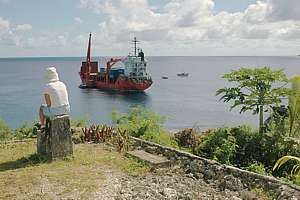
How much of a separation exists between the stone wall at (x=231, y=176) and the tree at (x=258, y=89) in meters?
2.88

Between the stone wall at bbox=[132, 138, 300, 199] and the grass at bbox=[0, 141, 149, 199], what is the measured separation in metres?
0.71

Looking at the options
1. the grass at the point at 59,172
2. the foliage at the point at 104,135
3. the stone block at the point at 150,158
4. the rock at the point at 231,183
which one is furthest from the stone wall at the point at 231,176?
the foliage at the point at 104,135

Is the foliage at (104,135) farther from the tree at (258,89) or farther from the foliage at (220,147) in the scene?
the tree at (258,89)

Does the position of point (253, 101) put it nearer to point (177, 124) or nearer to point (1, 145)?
point (1, 145)

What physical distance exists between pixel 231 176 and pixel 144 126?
377 centimetres

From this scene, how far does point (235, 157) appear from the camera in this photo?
7.95 m

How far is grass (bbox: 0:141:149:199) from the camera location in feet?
16.4

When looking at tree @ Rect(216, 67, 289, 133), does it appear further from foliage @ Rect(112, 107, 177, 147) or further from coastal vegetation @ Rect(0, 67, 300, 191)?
foliage @ Rect(112, 107, 177, 147)

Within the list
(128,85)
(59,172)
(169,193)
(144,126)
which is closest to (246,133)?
(144,126)

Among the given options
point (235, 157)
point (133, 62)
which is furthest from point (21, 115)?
point (235, 157)

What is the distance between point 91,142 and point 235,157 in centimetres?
311

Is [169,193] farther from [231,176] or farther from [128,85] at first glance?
[128,85]

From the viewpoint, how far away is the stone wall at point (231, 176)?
488 centimetres

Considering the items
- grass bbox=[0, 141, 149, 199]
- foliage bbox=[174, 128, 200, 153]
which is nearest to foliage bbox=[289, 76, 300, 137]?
foliage bbox=[174, 128, 200, 153]
